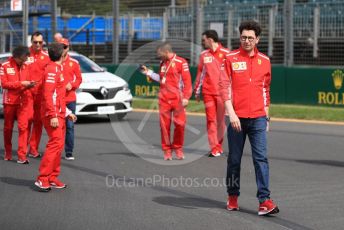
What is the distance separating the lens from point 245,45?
8383 millimetres

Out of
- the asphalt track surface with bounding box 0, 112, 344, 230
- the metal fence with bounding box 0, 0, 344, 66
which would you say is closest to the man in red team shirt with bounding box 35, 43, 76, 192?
the asphalt track surface with bounding box 0, 112, 344, 230

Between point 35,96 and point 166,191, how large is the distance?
3.51 m

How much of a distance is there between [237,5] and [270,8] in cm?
227

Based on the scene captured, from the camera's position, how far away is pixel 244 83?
27.7 ft

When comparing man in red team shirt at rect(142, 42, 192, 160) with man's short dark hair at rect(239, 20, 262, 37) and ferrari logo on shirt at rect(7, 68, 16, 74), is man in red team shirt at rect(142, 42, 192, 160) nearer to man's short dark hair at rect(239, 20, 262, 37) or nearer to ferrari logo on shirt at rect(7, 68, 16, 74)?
ferrari logo on shirt at rect(7, 68, 16, 74)

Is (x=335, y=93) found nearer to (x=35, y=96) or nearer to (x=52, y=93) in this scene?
(x=35, y=96)

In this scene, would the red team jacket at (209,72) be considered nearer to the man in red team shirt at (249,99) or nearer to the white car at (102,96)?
the man in red team shirt at (249,99)

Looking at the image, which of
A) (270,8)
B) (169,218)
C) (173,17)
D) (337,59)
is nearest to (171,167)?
(169,218)

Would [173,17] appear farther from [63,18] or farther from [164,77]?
[164,77]

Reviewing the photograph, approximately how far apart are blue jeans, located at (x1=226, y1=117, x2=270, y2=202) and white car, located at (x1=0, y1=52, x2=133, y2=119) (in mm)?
9792

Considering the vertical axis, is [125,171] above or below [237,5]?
below

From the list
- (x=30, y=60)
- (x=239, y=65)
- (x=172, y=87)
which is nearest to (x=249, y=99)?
(x=239, y=65)

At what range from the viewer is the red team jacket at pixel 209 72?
1297 centimetres

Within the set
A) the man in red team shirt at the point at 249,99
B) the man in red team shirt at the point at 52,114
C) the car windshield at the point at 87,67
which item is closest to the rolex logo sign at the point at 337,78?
the car windshield at the point at 87,67
